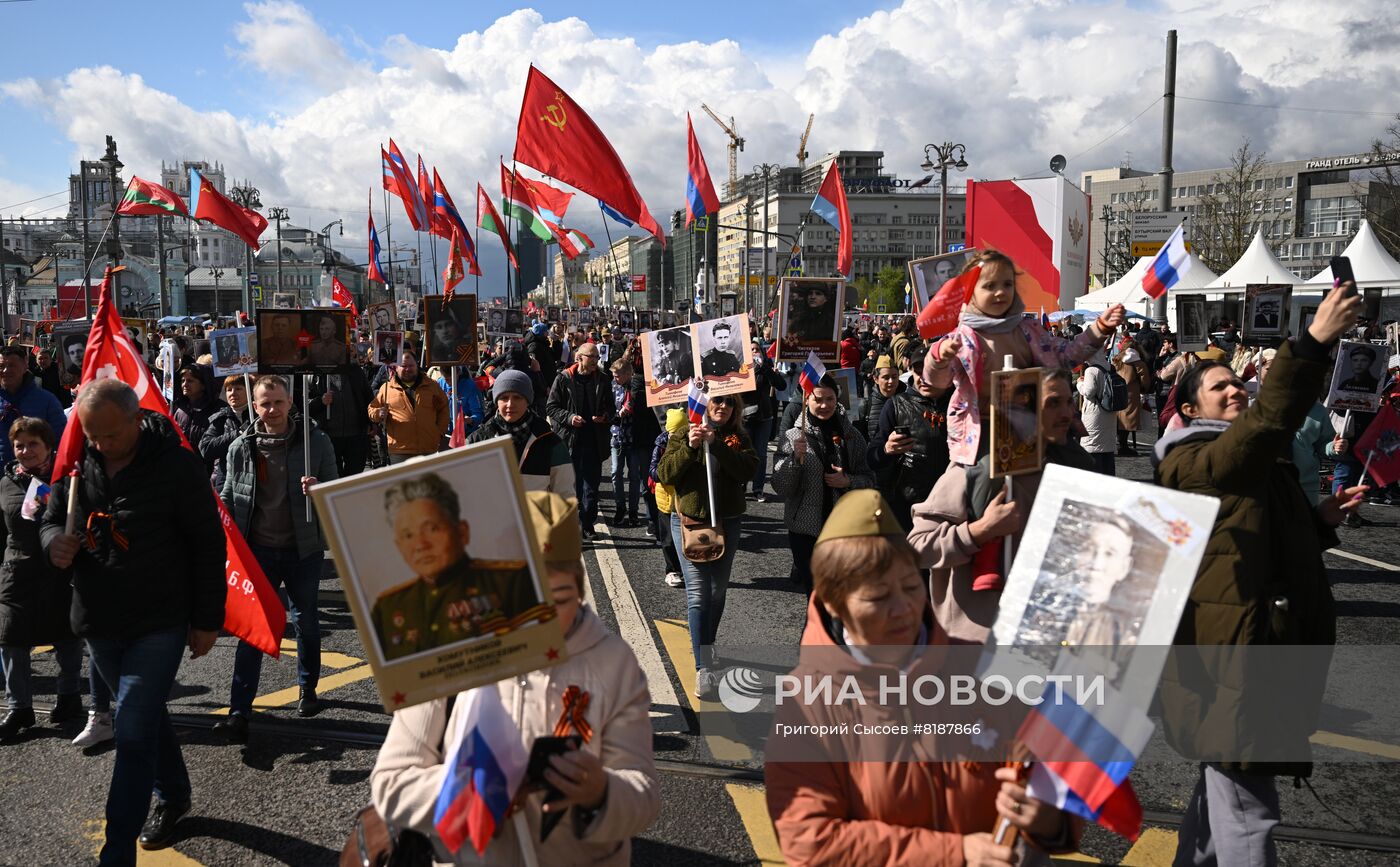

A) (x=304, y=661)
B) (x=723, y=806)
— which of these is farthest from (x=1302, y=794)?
(x=304, y=661)

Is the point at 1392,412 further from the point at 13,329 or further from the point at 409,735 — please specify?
the point at 13,329

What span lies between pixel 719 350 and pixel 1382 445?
321 inches

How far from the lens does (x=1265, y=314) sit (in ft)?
25.4

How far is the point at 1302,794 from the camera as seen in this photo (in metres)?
4.31

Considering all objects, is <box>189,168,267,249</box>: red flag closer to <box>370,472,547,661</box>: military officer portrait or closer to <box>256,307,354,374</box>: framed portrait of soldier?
<box>256,307,354,374</box>: framed portrait of soldier

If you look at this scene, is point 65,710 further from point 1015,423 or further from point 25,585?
point 1015,423

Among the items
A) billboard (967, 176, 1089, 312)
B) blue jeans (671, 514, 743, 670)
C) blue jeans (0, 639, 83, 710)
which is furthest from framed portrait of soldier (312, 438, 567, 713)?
billboard (967, 176, 1089, 312)

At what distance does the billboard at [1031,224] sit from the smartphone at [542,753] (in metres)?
6.83

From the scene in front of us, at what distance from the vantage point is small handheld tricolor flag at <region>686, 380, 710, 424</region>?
5.96m

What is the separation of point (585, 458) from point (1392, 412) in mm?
8581

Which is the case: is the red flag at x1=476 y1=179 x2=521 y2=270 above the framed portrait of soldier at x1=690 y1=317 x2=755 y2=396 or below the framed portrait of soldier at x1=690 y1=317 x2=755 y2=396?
above

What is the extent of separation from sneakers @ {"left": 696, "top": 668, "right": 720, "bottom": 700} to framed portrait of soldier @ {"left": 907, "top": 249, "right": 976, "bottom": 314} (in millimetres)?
2716

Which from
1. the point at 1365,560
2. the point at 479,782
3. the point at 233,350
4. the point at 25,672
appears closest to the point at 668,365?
the point at 25,672

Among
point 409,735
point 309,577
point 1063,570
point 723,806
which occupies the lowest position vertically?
point 723,806
